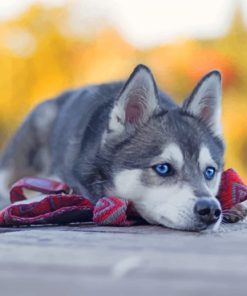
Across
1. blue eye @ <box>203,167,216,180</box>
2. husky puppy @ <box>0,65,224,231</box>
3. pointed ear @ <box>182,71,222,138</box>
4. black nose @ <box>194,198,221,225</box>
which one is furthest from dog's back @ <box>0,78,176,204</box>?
black nose @ <box>194,198,221,225</box>

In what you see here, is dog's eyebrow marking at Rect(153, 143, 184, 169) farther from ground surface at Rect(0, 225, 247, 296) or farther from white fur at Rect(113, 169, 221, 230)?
ground surface at Rect(0, 225, 247, 296)

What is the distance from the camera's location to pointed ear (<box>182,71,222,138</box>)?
355cm

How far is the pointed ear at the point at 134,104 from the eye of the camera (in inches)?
135

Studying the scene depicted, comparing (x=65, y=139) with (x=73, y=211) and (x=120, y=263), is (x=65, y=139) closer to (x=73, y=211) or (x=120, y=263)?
(x=73, y=211)

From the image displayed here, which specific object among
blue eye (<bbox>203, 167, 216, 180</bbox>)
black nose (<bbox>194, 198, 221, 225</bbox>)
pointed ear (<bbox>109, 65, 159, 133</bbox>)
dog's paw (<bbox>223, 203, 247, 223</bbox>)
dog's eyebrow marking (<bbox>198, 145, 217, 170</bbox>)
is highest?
pointed ear (<bbox>109, 65, 159, 133</bbox>)

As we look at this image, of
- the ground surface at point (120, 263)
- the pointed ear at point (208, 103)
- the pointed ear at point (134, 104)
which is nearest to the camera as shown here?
the ground surface at point (120, 263)

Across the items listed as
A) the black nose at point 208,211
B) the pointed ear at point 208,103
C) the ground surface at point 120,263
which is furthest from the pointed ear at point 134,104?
the ground surface at point 120,263

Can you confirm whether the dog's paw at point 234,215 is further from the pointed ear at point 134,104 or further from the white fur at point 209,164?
the pointed ear at point 134,104

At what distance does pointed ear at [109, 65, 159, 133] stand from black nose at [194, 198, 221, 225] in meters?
0.83

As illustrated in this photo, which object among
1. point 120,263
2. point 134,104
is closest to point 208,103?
point 134,104

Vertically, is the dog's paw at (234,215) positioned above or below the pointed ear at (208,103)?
below

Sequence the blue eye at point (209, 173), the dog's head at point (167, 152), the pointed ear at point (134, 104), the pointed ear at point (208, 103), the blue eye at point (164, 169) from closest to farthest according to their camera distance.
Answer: the dog's head at point (167, 152)
the blue eye at point (164, 169)
the blue eye at point (209, 173)
the pointed ear at point (134, 104)
the pointed ear at point (208, 103)

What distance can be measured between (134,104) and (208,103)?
1.41ft

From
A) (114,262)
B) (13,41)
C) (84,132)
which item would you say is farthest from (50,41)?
(114,262)
